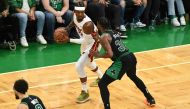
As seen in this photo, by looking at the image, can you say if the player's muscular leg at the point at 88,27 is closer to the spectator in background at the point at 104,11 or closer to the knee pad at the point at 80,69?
the knee pad at the point at 80,69

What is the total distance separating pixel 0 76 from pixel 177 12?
19.6 ft

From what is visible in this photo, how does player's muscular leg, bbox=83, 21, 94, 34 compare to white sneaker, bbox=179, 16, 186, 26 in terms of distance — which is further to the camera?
white sneaker, bbox=179, 16, 186, 26

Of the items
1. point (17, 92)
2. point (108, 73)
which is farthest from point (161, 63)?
point (17, 92)

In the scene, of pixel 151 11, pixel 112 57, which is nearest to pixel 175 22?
pixel 151 11

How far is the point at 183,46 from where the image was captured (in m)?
11.2

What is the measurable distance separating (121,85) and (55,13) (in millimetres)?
3142

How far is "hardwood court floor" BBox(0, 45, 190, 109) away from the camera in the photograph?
26.9 ft

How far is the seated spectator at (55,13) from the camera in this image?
37.3ft

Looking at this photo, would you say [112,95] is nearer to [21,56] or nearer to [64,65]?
[64,65]

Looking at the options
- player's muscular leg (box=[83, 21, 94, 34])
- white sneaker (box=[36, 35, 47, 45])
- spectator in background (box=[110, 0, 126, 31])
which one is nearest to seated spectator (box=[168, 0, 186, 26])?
spectator in background (box=[110, 0, 126, 31])

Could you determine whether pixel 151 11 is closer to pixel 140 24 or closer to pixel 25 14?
pixel 140 24

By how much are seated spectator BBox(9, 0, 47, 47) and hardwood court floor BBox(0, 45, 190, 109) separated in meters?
1.63

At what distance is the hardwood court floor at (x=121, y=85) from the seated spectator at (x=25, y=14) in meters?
1.63

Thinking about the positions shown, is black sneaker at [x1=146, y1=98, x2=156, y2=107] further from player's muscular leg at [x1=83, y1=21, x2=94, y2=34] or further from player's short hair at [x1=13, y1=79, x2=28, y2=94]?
player's short hair at [x1=13, y1=79, x2=28, y2=94]
